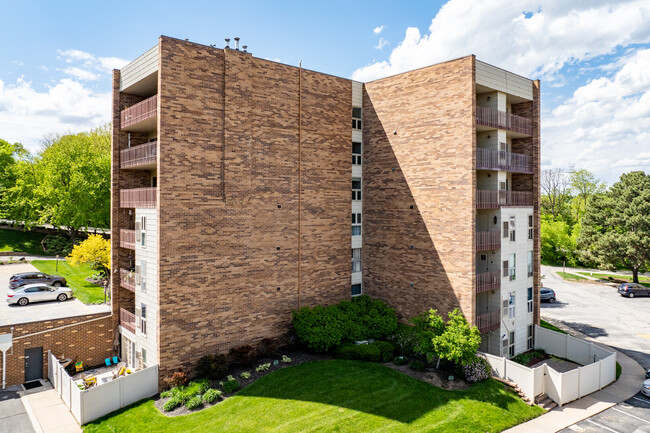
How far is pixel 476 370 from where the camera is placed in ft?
65.1

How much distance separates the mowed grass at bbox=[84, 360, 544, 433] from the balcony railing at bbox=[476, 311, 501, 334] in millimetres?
3189

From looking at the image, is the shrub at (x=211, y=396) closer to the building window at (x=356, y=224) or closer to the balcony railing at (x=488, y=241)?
the building window at (x=356, y=224)

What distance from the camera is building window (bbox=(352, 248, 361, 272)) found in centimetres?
2655

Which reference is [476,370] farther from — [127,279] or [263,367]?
[127,279]

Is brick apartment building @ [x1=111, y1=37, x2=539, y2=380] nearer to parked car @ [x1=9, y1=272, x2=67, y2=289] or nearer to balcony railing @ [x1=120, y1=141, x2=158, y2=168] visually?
balcony railing @ [x1=120, y1=141, x2=158, y2=168]

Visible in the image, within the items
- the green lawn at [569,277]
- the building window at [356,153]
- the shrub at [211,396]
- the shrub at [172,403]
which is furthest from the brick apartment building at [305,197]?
the green lawn at [569,277]

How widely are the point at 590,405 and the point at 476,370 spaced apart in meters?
5.60

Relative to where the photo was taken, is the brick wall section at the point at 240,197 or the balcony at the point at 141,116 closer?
the brick wall section at the point at 240,197

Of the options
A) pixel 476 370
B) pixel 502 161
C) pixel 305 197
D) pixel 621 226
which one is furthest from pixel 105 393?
pixel 621 226

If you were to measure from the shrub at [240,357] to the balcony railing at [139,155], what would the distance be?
33.9 ft

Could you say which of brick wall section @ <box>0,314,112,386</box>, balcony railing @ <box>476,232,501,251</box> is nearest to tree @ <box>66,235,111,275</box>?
brick wall section @ <box>0,314,112,386</box>

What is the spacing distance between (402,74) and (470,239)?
10.7 meters

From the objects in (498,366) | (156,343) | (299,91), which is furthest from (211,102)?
(498,366)

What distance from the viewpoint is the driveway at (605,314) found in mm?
29109
